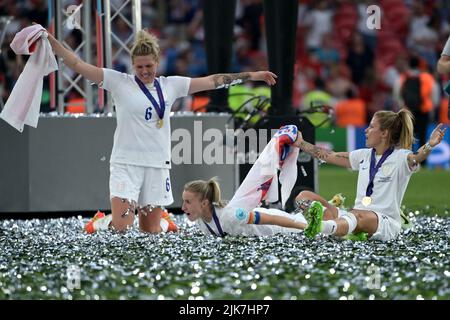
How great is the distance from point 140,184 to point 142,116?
59 centimetres

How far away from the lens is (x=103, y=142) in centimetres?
1250

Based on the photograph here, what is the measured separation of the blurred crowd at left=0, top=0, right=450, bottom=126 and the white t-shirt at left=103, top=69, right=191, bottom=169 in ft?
44.0

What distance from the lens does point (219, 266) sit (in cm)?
742

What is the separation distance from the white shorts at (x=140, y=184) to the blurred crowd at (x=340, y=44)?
13.3m

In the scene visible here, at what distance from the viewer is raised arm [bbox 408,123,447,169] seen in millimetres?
8586

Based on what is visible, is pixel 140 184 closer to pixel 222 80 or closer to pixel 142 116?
pixel 142 116

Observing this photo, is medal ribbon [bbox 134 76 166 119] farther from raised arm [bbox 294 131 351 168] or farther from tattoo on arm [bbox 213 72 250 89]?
raised arm [bbox 294 131 351 168]

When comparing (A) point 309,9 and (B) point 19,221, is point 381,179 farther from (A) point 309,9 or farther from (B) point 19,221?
(A) point 309,9

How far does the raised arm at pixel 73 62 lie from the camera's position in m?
9.46

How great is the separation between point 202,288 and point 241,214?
241cm

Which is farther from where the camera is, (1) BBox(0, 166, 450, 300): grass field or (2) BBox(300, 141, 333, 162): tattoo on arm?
(2) BBox(300, 141, 333, 162): tattoo on arm

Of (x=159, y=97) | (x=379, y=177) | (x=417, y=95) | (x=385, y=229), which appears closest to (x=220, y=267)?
(x=385, y=229)

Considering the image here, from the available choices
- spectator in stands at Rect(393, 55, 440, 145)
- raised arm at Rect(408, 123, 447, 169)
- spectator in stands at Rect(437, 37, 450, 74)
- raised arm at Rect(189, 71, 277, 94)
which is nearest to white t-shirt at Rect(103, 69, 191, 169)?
raised arm at Rect(189, 71, 277, 94)

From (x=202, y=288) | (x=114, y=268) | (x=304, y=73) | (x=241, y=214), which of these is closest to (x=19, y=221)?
(x=241, y=214)
